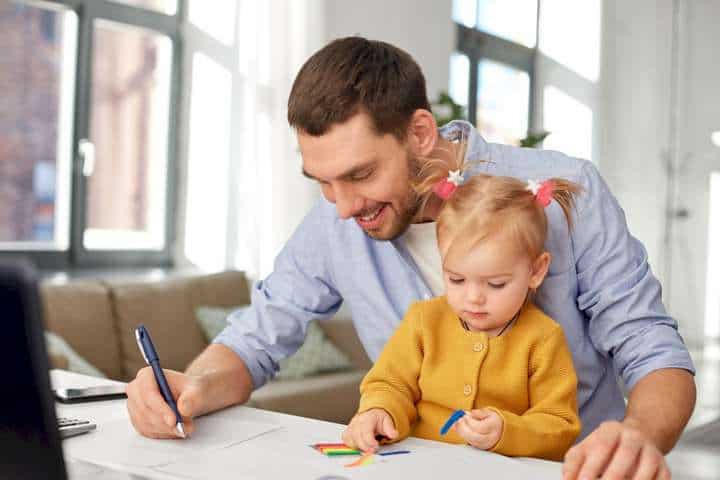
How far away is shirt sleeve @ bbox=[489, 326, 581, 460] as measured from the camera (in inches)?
48.0

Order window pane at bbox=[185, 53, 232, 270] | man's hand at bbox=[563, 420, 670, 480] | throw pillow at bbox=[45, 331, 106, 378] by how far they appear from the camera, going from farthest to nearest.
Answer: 1. window pane at bbox=[185, 53, 232, 270]
2. throw pillow at bbox=[45, 331, 106, 378]
3. man's hand at bbox=[563, 420, 670, 480]

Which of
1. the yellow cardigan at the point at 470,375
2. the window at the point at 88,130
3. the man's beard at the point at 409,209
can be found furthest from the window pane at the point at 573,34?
the yellow cardigan at the point at 470,375

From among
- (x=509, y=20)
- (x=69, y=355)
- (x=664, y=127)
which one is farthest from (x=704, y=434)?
(x=69, y=355)

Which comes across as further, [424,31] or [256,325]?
[424,31]

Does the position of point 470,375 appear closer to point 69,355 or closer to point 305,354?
point 69,355

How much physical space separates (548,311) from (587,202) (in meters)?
0.18

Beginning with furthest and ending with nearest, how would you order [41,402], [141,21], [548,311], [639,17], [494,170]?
[639,17] → [141,21] → [494,170] → [548,311] → [41,402]

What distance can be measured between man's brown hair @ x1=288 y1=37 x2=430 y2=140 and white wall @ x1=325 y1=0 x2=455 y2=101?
3.74 metres

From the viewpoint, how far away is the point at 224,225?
5035 millimetres

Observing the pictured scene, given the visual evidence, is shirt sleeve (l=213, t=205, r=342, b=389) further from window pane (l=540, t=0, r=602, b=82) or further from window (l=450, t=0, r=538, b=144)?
window (l=450, t=0, r=538, b=144)

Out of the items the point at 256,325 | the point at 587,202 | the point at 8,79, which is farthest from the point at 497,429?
the point at 8,79

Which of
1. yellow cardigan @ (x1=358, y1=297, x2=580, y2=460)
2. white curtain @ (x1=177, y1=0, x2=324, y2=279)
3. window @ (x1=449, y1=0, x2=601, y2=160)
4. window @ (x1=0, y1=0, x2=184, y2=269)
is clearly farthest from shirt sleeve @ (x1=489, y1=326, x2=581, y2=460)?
window @ (x1=449, y1=0, x2=601, y2=160)

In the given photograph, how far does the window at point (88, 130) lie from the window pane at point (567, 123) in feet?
7.90

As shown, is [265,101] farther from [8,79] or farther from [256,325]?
[256,325]
